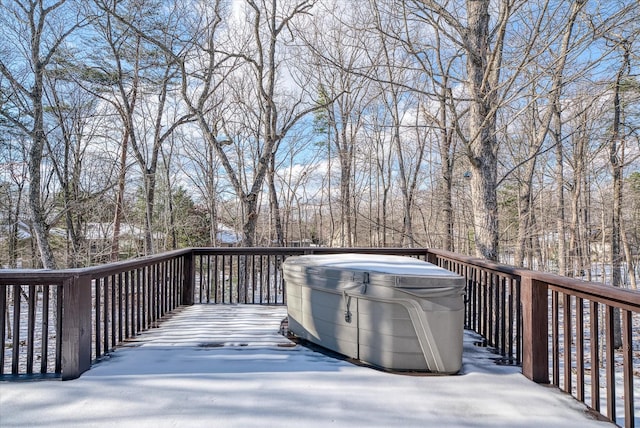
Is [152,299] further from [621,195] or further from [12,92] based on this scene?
[621,195]

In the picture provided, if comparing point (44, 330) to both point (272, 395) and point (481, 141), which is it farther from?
point (481, 141)

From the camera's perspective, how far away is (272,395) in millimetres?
2217

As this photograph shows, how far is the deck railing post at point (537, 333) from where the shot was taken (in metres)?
2.49

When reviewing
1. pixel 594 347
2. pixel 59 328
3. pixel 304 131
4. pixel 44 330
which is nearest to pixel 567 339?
pixel 594 347

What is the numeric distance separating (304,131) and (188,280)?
11.8 metres

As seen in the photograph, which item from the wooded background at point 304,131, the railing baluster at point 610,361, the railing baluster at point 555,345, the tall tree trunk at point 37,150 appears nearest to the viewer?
the railing baluster at point 610,361

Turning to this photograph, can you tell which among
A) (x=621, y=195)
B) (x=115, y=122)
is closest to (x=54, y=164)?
(x=115, y=122)

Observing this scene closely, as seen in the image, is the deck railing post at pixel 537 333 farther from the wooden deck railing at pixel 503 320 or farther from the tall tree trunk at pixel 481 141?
the tall tree trunk at pixel 481 141

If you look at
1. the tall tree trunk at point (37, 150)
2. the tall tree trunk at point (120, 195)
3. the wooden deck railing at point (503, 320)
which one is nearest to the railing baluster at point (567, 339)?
the wooden deck railing at point (503, 320)

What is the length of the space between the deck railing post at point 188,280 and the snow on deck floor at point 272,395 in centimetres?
181

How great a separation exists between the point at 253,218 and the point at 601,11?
7300mm

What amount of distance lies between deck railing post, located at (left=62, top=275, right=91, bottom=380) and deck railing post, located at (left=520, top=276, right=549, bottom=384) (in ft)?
10.1

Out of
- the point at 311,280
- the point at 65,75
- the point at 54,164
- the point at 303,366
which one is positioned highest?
the point at 65,75

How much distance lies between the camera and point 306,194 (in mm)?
17781
